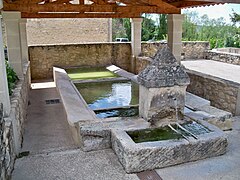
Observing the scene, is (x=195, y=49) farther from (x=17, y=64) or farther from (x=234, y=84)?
(x=17, y=64)

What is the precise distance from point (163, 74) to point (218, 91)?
8.45ft

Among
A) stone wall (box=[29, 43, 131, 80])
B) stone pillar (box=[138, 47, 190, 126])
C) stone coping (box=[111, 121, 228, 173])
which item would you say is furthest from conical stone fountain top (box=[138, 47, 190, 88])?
stone wall (box=[29, 43, 131, 80])

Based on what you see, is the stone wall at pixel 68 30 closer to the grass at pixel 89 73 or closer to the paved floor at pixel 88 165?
the grass at pixel 89 73

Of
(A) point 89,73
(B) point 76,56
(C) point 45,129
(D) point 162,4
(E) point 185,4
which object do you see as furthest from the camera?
(B) point 76,56

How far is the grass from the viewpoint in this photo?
30.1 ft

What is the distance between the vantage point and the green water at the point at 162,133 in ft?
12.4

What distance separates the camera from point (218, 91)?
6.01 metres

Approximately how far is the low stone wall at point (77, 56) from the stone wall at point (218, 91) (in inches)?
155

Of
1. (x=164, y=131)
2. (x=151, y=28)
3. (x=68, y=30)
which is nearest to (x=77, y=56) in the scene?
(x=164, y=131)

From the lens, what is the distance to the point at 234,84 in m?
5.59

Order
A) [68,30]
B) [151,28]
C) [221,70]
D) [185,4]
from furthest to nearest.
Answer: [151,28] → [68,30] → [221,70] → [185,4]

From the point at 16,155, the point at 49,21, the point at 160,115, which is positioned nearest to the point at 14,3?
the point at 16,155

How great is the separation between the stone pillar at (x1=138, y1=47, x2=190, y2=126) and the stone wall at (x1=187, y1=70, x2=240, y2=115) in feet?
6.43

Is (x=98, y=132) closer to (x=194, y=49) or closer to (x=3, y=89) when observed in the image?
(x=3, y=89)
